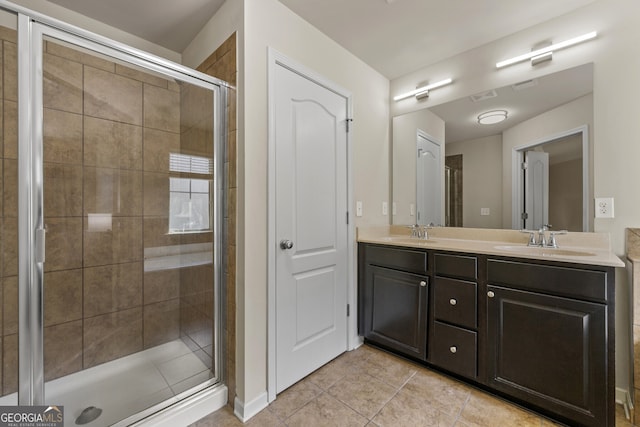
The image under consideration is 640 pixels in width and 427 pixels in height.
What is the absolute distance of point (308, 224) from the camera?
1.92 meters

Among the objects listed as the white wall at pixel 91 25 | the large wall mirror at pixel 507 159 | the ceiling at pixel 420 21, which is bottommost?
the large wall mirror at pixel 507 159

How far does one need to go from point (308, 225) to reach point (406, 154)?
1332 millimetres

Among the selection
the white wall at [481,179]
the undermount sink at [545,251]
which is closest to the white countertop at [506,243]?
the undermount sink at [545,251]

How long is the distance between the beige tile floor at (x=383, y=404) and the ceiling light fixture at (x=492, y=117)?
1.98m

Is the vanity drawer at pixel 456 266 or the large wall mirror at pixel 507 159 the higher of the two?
the large wall mirror at pixel 507 159

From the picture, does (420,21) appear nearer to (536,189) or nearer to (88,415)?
(536,189)

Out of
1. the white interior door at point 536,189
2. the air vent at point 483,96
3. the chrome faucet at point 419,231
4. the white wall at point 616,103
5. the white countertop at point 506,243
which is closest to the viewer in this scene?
the white countertop at point 506,243

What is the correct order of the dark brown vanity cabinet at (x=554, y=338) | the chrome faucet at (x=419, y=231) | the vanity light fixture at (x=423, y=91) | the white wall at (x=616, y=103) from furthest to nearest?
the chrome faucet at (x=419, y=231) < the vanity light fixture at (x=423, y=91) < the white wall at (x=616, y=103) < the dark brown vanity cabinet at (x=554, y=338)

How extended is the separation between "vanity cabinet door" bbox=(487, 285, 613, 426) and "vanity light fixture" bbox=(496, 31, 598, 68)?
1.63 meters

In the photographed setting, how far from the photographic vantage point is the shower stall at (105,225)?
117 centimetres

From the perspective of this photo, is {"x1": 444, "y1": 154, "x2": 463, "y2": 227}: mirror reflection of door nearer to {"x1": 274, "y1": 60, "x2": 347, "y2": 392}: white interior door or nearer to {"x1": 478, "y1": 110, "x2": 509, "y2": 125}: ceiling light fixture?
{"x1": 478, "y1": 110, "x2": 509, "y2": 125}: ceiling light fixture

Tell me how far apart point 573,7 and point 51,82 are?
307 centimetres

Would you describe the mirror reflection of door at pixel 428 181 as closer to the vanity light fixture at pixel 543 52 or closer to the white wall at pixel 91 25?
the vanity light fixture at pixel 543 52

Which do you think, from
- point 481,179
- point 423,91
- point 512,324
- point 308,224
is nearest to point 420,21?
point 423,91
